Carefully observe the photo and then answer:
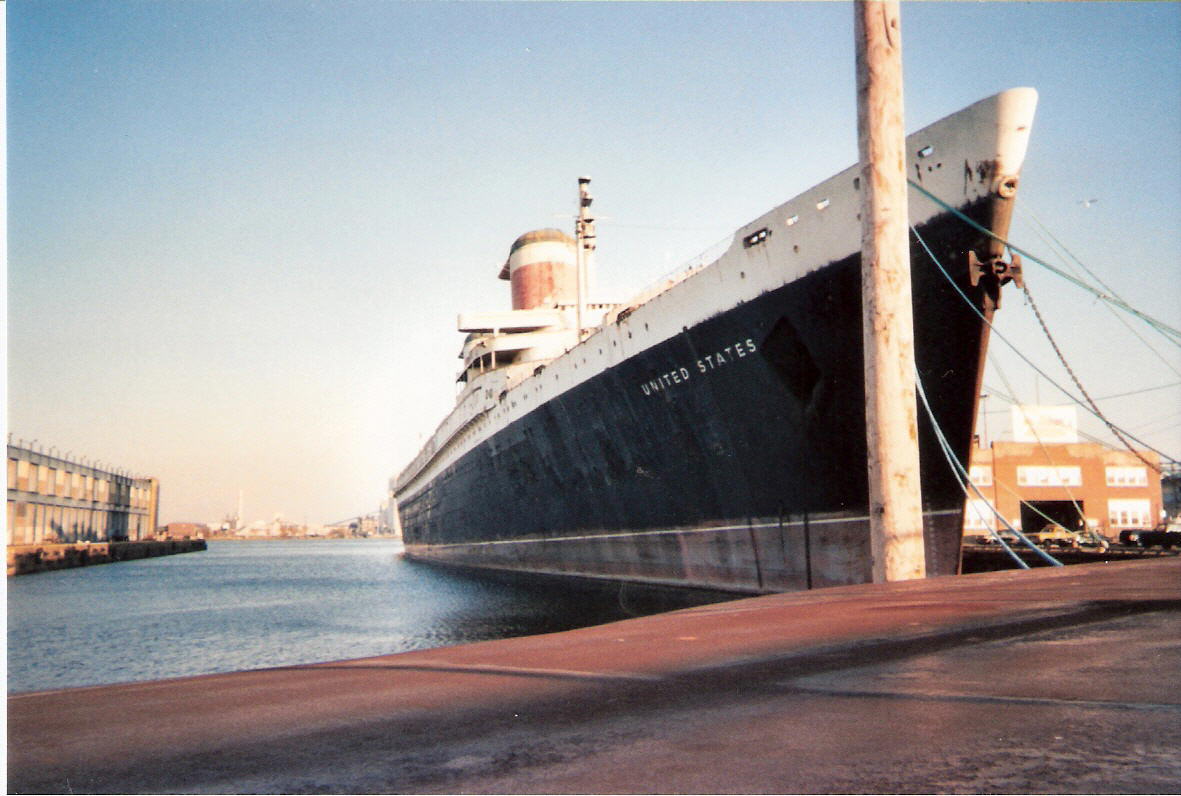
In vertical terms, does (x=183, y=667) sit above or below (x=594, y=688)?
below

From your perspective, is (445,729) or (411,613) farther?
(411,613)

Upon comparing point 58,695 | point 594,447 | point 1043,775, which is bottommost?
point 58,695

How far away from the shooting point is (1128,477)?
40719 mm

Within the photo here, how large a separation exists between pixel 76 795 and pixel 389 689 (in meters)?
1.10

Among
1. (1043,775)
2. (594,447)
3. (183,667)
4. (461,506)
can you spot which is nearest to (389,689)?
(1043,775)

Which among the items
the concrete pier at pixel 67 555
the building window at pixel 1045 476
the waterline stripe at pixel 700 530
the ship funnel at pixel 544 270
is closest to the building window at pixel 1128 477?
the building window at pixel 1045 476

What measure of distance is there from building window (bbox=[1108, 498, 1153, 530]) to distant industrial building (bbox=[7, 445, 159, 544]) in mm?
56277

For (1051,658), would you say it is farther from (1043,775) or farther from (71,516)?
(71,516)

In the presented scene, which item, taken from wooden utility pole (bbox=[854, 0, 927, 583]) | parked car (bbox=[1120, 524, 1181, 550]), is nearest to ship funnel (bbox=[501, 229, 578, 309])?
parked car (bbox=[1120, 524, 1181, 550])

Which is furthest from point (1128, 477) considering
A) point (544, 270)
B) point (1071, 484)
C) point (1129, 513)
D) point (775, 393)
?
point (775, 393)

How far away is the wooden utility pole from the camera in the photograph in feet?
23.6

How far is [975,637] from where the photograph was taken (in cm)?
304

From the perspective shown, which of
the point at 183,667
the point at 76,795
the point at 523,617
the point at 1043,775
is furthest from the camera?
the point at 523,617

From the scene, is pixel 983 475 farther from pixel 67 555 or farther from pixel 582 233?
pixel 67 555
